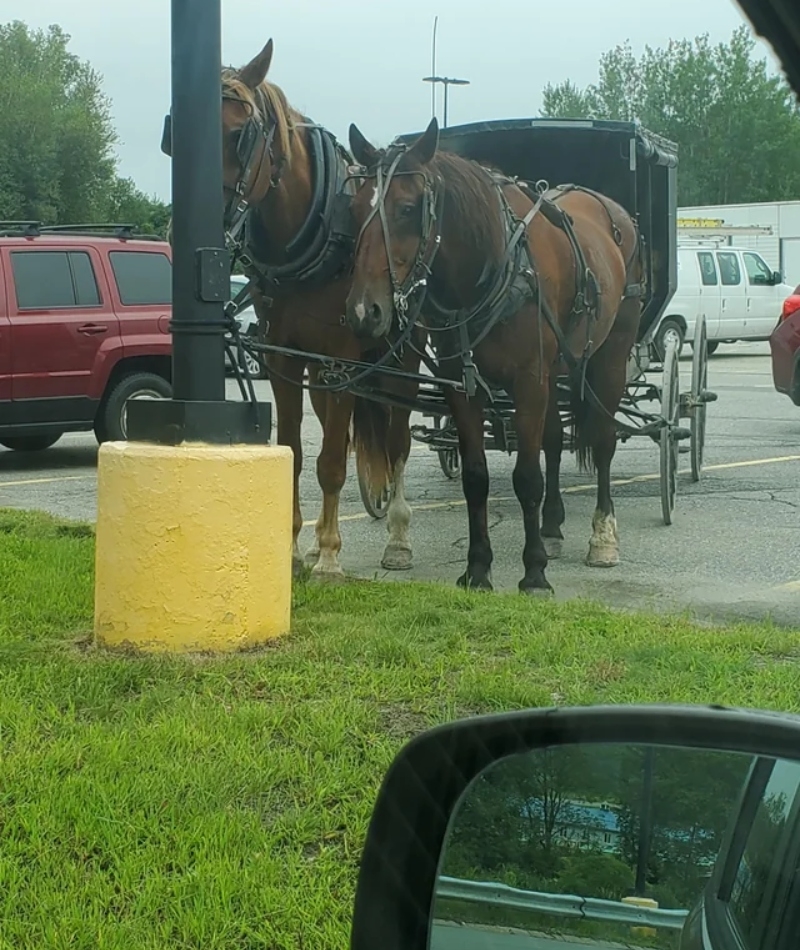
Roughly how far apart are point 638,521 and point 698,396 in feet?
4.90

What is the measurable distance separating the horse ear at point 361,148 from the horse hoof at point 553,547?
270 centimetres

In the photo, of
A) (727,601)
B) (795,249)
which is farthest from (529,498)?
(795,249)

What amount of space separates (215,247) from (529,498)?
2277mm

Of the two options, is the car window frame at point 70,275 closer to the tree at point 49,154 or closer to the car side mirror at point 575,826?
the car side mirror at point 575,826

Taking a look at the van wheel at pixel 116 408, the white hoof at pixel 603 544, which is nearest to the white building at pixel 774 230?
the van wheel at pixel 116 408

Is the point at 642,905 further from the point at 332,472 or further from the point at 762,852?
the point at 332,472

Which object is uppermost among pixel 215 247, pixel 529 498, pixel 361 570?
pixel 215 247

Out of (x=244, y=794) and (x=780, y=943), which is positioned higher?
(x=780, y=943)

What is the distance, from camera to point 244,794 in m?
3.67

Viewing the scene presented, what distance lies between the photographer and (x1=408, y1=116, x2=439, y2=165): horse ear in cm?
595

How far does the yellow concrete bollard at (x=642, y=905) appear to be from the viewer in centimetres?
150

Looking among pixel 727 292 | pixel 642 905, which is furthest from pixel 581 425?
pixel 727 292

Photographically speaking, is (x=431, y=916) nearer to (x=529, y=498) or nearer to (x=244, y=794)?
(x=244, y=794)

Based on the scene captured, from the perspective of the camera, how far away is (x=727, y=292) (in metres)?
27.5
